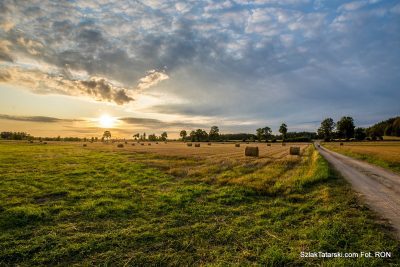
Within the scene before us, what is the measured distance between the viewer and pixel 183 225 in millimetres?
8000

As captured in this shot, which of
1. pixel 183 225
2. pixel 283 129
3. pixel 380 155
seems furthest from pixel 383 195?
pixel 283 129

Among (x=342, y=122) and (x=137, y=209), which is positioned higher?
(x=342, y=122)

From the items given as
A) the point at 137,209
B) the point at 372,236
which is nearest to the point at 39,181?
Answer: the point at 137,209

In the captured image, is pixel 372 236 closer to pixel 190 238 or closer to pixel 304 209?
pixel 304 209

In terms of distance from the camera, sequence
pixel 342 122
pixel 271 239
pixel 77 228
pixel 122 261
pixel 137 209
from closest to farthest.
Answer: pixel 122 261 → pixel 271 239 → pixel 77 228 → pixel 137 209 → pixel 342 122

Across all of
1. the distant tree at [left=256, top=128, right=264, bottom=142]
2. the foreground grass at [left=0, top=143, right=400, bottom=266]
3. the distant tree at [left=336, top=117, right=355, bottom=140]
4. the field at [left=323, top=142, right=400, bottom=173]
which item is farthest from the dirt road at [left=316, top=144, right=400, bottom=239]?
the distant tree at [left=256, top=128, right=264, bottom=142]

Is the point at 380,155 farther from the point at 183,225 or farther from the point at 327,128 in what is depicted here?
the point at 327,128

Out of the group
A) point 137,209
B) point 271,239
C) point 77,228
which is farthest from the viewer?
point 137,209

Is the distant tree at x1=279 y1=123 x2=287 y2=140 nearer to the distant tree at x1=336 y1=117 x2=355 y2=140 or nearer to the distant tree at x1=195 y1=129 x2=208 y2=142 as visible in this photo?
the distant tree at x1=336 y1=117 x2=355 y2=140

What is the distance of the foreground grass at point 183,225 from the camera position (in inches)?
235

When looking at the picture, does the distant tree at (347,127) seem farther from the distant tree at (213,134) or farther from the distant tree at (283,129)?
the distant tree at (213,134)

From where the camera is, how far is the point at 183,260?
575 cm

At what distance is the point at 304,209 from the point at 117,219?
7267mm

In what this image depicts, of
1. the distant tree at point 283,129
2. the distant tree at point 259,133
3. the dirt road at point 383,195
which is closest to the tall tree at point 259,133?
the distant tree at point 259,133
